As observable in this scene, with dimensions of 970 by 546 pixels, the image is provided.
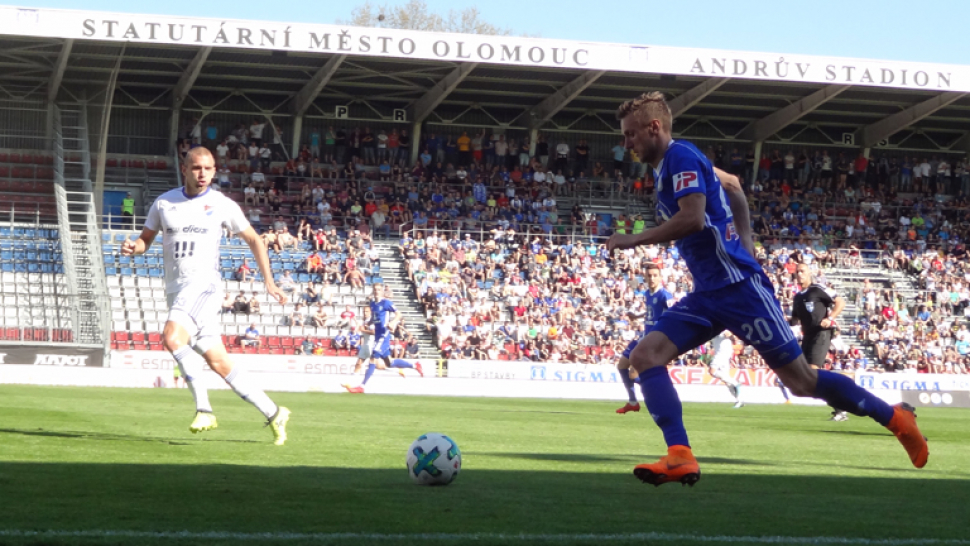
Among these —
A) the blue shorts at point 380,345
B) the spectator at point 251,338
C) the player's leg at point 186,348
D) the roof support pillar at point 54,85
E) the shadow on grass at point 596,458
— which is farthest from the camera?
the roof support pillar at point 54,85

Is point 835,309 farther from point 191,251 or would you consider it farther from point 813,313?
point 191,251

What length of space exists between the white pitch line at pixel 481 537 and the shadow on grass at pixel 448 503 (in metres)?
0.10

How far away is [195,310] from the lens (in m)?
9.46

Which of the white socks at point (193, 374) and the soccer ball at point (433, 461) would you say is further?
the white socks at point (193, 374)

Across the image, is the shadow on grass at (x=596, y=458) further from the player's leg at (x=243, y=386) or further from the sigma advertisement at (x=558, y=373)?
the sigma advertisement at (x=558, y=373)

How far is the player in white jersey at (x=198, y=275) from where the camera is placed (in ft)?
30.8

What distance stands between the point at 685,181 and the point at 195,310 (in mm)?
4677

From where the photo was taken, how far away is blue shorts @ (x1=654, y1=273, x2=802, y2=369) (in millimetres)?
6305

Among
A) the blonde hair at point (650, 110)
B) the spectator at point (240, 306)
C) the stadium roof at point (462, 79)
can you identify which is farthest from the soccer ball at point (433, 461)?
the stadium roof at point (462, 79)

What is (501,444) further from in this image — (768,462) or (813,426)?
(813,426)

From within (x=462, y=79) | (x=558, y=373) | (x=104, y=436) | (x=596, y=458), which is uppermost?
(x=462, y=79)

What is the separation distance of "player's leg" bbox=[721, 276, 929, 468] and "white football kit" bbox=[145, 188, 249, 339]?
462 cm

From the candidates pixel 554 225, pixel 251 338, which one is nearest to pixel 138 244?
pixel 251 338

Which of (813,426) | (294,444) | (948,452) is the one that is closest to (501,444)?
(294,444)
